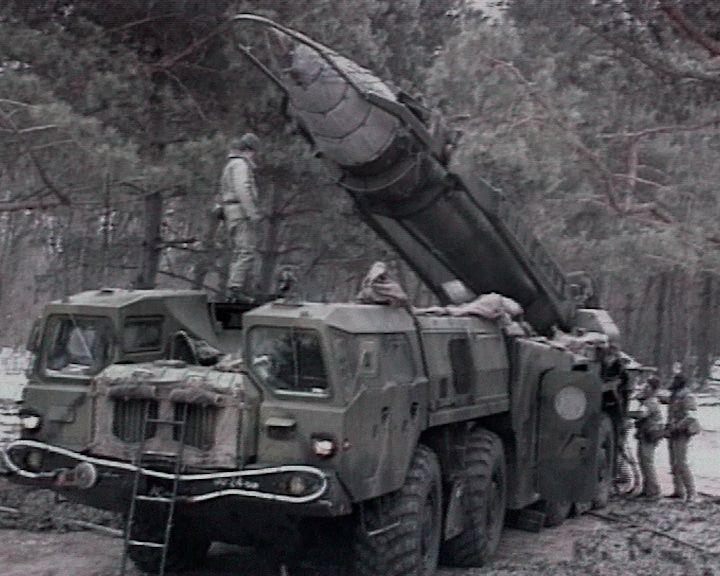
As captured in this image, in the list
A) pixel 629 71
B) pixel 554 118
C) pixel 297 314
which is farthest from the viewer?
pixel 554 118

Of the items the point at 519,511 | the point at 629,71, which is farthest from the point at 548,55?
the point at 519,511

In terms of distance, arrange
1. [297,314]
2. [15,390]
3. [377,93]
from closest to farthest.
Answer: [297,314]
[377,93]
[15,390]

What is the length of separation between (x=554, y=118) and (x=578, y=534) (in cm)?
864

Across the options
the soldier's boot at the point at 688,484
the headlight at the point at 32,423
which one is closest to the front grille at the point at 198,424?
the headlight at the point at 32,423

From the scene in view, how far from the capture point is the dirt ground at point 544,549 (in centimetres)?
903

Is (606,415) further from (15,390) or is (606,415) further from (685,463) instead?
(15,390)

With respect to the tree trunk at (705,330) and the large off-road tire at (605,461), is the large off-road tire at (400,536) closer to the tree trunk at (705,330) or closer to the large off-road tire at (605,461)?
the large off-road tire at (605,461)

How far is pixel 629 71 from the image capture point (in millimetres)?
13953

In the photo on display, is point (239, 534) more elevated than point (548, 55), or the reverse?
point (548, 55)

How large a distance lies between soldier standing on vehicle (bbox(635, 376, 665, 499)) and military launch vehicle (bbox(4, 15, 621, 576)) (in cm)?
303

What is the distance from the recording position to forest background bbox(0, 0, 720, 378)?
1284cm

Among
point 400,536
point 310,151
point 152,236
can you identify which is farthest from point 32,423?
point 152,236

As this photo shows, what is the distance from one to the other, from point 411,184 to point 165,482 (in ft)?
12.1

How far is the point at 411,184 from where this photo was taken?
33.9 feet
